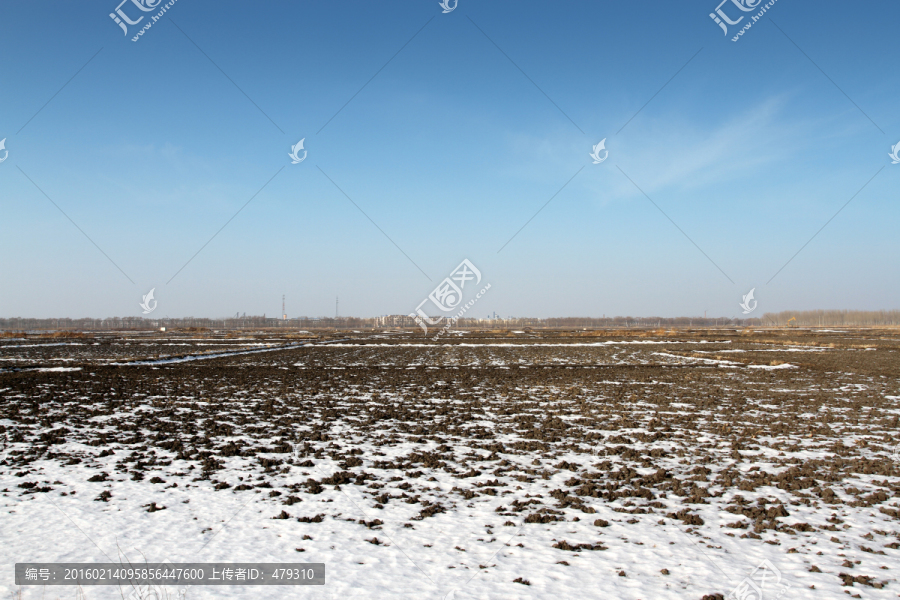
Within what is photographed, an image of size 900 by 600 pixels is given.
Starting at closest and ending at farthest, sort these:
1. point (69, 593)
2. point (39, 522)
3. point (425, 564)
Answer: point (69, 593)
point (425, 564)
point (39, 522)

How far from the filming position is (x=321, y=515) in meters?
6.18

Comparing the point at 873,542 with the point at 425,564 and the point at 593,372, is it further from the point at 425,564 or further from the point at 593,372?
the point at 593,372

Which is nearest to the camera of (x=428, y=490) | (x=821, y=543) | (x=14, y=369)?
(x=821, y=543)

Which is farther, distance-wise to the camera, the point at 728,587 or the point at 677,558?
the point at 677,558

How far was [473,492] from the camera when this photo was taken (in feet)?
22.7

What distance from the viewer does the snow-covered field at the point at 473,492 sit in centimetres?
482

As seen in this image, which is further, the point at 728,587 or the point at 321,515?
the point at 321,515

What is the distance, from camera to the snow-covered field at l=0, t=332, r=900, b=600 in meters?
4.82

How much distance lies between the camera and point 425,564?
496cm

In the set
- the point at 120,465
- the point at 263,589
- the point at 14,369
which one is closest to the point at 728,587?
the point at 263,589

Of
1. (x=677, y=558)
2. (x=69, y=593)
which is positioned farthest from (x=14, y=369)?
(x=677, y=558)

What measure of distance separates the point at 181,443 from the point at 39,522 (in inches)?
147

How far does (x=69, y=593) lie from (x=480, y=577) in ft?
12.0

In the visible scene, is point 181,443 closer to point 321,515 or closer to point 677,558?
point 321,515
